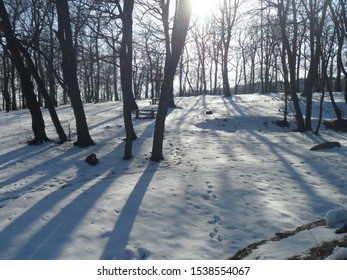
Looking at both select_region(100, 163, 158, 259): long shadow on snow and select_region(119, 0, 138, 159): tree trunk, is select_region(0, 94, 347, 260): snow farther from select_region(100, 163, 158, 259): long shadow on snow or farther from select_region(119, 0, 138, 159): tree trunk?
select_region(119, 0, 138, 159): tree trunk

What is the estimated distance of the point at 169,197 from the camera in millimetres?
7609

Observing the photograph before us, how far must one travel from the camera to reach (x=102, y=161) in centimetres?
1105

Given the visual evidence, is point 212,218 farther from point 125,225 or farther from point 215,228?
point 125,225

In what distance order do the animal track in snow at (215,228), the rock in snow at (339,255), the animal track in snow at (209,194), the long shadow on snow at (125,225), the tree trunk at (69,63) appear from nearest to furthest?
the rock in snow at (339,255) → the long shadow on snow at (125,225) → the animal track in snow at (215,228) → the animal track in snow at (209,194) → the tree trunk at (69,63)

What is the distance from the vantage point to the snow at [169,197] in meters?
5.43

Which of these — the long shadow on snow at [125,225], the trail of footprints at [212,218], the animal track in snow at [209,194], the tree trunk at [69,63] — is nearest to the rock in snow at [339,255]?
the trail of footprints at [212,218]

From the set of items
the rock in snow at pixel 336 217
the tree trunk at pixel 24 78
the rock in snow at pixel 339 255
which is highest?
the tree trunk at pixel 24 78

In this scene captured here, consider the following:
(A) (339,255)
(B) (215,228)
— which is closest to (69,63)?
(B) (215,228)

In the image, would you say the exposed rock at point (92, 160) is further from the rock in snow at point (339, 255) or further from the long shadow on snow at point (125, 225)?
the rock in snow at point (339, 255)

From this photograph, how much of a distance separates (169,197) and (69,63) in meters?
7.22

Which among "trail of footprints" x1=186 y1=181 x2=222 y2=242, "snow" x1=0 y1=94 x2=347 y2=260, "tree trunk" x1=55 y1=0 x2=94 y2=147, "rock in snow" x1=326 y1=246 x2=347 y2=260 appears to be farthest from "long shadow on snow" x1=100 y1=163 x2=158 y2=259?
"tree trunk" x1=55 y1=0 x2=94 y2=147

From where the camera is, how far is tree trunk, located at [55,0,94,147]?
39.8 feet

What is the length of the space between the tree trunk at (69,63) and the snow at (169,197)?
66cm
